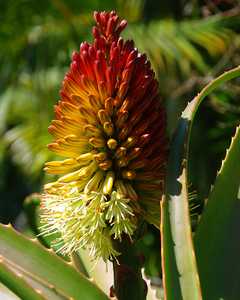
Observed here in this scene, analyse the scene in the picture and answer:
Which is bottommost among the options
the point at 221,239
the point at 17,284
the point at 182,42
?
the point at 182,42

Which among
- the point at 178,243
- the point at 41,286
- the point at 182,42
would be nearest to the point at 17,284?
the point at 41,286

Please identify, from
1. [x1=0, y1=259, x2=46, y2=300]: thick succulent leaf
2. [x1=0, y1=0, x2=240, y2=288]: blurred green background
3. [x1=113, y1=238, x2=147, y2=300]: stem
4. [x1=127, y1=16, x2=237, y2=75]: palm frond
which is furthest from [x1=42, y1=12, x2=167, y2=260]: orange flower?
[x1=127, y1=16, x2=237, y2=75]: palm frond

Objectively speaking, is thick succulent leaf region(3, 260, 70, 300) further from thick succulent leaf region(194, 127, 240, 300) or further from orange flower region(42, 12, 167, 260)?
thick succulent leaf region(194, 127, 240, 300)

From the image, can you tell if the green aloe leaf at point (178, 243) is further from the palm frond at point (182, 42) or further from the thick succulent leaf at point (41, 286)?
the palm frond at point (182, 42)

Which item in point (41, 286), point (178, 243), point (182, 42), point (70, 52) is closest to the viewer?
point (178, 243)

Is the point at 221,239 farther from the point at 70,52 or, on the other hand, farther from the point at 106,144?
the point at 70,52

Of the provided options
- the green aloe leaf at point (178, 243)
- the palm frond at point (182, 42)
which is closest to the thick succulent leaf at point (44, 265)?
the green aloe leaf at point (178, 243)
